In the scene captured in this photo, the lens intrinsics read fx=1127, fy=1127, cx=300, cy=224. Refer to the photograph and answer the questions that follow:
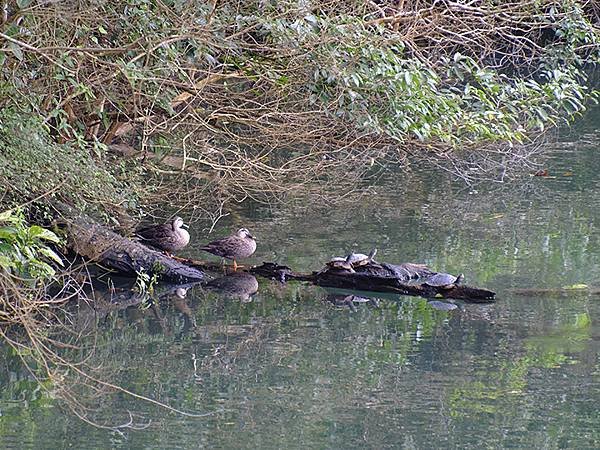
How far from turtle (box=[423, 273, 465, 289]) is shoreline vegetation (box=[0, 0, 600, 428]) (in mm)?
886

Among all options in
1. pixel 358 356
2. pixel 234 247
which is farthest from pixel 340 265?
pixel 358 356

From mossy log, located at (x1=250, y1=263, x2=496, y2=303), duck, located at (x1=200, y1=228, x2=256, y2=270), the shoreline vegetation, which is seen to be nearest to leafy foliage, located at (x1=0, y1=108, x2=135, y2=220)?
the shoreline vegetation

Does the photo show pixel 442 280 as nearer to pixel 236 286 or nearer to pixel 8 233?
pixel 236 286

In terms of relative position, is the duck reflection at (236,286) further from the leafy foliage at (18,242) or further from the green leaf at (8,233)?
the green leaf at (8,233)

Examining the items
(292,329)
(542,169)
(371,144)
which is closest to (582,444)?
(292,329)

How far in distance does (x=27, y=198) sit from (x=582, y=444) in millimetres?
3231

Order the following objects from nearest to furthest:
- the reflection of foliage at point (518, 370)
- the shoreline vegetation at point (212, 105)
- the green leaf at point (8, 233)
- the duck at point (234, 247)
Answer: the green leaf at point (8, 233) < the reflection of foliage at point (518, 370) < the shoreline vegetation at point (212, 105) < the duck at point (234, 247)

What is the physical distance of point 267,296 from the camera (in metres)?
6.23

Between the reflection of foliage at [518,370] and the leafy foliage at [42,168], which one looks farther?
the leafy foliage at [42,168]

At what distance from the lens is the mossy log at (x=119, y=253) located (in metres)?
6.51

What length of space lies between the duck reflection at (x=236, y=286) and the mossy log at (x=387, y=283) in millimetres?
187

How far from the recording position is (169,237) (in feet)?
22.4

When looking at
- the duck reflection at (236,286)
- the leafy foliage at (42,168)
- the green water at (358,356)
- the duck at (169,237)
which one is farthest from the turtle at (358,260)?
the leafy foliage at (42,168)

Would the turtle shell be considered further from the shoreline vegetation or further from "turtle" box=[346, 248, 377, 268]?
the shoreline vegetation
